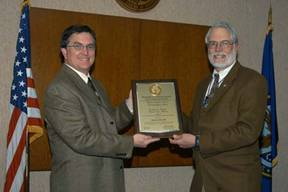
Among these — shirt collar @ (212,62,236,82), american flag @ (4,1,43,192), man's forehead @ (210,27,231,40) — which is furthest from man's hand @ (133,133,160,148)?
american flag @ (4,1,43,192)

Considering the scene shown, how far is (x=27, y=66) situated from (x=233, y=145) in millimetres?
1794

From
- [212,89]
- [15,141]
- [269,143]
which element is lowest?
[269,143]

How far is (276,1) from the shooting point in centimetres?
426

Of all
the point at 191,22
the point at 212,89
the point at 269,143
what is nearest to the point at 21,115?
the point at 212,89

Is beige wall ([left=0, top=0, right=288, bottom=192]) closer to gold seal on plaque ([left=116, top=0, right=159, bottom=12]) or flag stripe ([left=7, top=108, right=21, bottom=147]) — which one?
gold seal on plaque ([left=116, top=0, right=159, bottom=12])

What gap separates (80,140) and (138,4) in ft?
6.09

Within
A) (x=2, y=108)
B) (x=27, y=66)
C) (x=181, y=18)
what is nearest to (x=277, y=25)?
(x=181, y=18)

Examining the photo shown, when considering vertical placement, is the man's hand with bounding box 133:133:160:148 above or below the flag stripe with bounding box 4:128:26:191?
above

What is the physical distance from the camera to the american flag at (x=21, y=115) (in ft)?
9.72

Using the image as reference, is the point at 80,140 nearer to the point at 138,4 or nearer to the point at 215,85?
the point at 215,85

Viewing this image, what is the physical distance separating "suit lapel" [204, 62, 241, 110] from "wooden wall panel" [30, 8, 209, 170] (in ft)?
3.76

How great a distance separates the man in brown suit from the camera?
2.45 meters

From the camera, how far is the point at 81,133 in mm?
2271

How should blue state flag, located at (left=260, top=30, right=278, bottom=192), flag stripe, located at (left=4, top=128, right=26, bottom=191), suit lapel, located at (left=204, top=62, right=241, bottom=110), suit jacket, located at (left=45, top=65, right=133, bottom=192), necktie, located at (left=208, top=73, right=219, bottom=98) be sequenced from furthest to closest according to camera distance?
blue state flag, located at (left=260, top=30, right=278, bottom=192), flag stripe, located at (left=4, top=128, right=26, bottom=191), necktie, located at (left=208, top=73, right=219, bottom=98), suit lapel, located at (left=204, top=62, right=241, bottom=110), suit jacket, located at (left=45, top=65, right=133, bottom=192)
